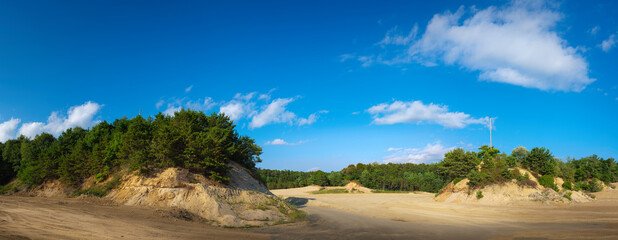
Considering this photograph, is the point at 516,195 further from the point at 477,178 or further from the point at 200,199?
the point at 200,199

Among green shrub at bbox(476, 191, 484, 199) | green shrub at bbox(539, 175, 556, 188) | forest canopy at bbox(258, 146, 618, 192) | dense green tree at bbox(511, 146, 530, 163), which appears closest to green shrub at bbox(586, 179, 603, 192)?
forest canopy at bbox(258, 146, 618, 192)

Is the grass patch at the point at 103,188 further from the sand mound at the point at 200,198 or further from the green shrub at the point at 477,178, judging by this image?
the green shrub at the point at 477,178

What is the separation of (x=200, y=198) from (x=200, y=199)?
0.27 feet

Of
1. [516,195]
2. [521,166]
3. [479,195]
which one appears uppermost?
[521,166]

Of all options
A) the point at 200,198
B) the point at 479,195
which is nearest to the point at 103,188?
the point at 200,198

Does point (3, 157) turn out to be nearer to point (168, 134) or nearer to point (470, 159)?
point (168, 134)

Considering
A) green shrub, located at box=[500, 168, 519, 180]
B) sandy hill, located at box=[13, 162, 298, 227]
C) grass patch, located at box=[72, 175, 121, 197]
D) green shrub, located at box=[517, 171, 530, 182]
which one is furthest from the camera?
green shrub, located at box=[500, 168, 519, 180]

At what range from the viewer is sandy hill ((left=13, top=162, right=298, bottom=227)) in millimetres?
18938

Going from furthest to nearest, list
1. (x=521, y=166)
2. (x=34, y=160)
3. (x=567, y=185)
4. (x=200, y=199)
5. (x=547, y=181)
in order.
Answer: (x=521, y=166), (x=34, y=160), (x=567, y=185), (x=547, y=181), (x=200, y=199)

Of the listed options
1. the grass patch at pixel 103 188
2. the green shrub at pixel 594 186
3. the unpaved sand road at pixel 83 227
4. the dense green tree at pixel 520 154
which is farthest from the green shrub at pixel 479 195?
the grass patch at pixel 103 188

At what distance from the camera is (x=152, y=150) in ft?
73.6

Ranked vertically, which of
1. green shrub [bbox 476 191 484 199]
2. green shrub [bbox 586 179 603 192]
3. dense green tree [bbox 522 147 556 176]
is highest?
dense green tree [bbox 522 147 556 176]

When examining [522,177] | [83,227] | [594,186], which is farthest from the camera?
[594,186]

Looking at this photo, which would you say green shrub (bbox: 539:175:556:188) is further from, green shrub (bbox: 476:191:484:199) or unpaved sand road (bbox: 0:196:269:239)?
unpaved sand road (bbox: 0:196:269:239)
